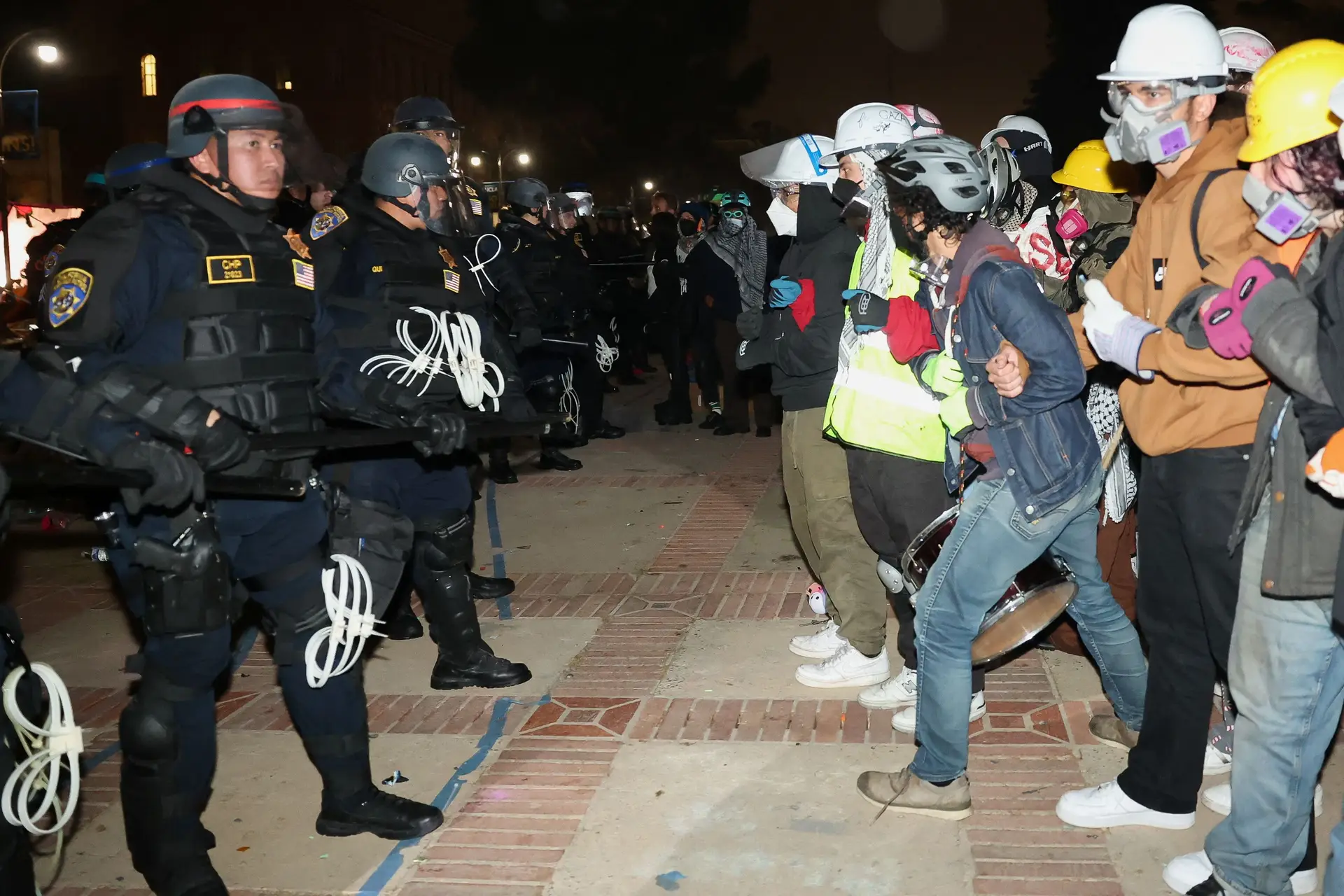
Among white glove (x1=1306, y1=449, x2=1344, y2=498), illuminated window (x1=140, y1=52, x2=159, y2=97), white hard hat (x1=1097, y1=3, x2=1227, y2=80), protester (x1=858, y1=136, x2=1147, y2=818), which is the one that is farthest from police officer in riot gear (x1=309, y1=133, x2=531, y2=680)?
illuminated window (x1=140, y1=52, x2=159, y2=97)

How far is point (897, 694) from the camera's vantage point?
15.9 ft

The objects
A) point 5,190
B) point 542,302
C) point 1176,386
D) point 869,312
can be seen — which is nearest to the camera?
point 1176,386

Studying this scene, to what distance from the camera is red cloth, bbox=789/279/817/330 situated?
5.11m

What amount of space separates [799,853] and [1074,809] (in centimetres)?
89

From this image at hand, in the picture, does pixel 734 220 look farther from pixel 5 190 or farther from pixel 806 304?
pixel 5 190

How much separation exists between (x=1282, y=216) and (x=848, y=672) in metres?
2.80

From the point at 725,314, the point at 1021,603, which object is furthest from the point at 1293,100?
the point at 725,314

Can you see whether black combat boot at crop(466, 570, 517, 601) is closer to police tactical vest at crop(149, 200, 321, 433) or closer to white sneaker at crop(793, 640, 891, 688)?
white sneaker at crop(793, 640, 891, 688)

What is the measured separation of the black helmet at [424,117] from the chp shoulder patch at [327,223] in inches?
58.8

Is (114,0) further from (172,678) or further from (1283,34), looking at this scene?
(172,678)

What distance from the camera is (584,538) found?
791 cm

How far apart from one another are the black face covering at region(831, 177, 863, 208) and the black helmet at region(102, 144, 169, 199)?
10.3ft

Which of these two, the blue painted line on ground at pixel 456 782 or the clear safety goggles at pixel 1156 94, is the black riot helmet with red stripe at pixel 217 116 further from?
the clear safety goggles at pixel 1156 94

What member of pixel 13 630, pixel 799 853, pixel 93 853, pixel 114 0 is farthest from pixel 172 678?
pixel 114 0
